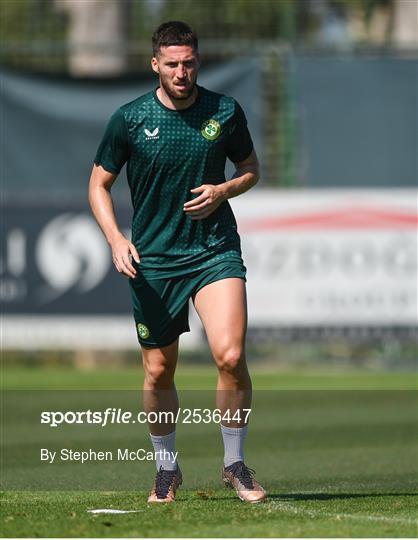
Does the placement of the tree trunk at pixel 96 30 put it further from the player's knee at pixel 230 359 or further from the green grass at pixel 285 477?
the player's knee at pixel 230 359

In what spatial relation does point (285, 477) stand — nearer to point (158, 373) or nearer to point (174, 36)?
point (158, 373)

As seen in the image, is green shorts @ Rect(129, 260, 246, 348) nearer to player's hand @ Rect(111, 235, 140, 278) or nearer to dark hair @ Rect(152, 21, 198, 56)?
player's hand @ Rect(111, 235, 140, 278)

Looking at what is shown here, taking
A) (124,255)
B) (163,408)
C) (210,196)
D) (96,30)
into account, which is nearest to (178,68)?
(210,196)

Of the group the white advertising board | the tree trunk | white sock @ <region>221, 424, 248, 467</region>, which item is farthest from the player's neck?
the tree trunk

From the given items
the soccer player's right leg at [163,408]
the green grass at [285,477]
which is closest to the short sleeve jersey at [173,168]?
the soccer player's right leg at [163,408]

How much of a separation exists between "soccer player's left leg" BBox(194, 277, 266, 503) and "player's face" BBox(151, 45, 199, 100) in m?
0.99

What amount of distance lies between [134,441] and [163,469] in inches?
139

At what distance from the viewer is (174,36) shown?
23.1 feet

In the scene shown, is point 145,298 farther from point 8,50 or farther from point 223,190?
point 8,50

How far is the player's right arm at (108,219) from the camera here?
700cm

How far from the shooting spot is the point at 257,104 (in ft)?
59.2

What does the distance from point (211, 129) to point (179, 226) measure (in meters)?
0.52

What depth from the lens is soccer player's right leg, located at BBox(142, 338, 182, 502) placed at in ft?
23.6

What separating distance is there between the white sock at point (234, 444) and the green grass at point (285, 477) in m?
0.24
